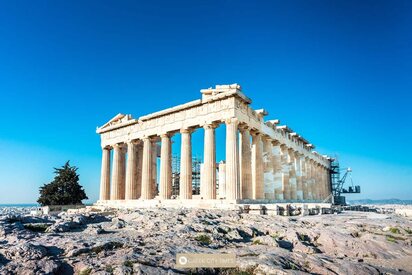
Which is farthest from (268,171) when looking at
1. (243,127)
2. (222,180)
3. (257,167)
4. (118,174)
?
(118,174)

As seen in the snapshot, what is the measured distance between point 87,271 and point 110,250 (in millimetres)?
1422

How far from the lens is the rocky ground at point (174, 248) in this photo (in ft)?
18.8

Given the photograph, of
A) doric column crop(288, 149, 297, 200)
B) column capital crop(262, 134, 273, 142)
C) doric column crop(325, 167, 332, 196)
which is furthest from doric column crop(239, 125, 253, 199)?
doric column crop(325, 167, 332, 196)

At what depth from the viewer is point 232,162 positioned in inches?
899

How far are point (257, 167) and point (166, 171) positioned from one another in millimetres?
7889

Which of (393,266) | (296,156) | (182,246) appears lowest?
(393,266)

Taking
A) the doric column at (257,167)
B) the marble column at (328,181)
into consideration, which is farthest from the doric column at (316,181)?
the doric column at (257,167)

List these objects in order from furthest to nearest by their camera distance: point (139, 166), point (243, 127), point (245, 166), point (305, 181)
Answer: point (305, 181) → point (139, 166) → point (243, 127) → point (245, 166)

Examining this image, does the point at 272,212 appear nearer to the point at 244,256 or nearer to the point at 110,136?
the point at 244,256

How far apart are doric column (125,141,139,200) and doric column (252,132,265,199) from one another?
12.0 metres

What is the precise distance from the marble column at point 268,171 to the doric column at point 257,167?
65.6 inches

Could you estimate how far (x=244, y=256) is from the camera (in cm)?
697

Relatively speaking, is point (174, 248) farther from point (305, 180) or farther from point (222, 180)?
point (305, 180)

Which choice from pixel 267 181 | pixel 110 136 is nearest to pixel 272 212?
pixel 267 181
